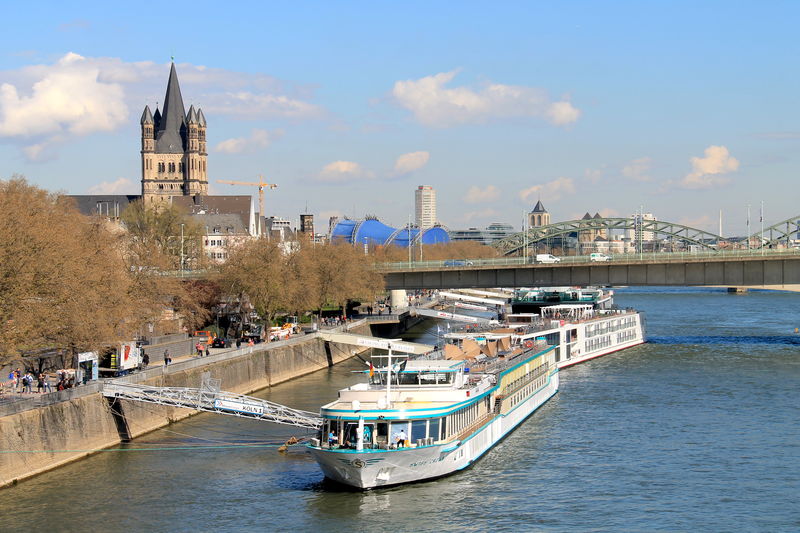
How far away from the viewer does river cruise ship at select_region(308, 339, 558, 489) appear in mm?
41312

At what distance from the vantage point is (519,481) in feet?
145

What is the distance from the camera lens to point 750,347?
93.9m

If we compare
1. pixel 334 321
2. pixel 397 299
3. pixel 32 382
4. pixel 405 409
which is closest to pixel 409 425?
pixel 405 409

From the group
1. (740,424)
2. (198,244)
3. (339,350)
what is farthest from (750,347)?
(198,244)

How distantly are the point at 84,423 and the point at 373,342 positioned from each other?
36.0 meters

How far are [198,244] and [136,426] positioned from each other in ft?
300

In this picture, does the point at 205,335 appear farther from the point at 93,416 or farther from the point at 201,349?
the point at 93,416

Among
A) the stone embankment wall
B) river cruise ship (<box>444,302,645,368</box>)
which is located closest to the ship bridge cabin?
the stone embankment wall

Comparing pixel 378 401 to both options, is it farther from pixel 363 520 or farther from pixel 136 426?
pixel 136 426

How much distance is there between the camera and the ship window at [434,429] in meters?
42.8

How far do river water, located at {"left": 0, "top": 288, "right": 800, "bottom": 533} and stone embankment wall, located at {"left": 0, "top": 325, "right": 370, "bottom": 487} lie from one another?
724mm

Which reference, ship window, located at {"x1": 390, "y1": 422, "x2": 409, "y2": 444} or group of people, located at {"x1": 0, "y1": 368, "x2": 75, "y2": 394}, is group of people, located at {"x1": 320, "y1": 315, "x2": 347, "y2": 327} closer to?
group of people, located at {"x1": 0, "y1": 368, "x2": 75, "y2": 394}

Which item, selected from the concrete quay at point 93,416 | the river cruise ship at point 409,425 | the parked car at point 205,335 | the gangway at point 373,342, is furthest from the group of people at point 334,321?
the river cruise ship at point 409,425

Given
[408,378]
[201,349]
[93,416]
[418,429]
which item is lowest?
[93,416]
